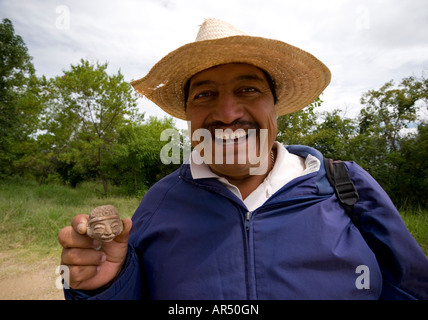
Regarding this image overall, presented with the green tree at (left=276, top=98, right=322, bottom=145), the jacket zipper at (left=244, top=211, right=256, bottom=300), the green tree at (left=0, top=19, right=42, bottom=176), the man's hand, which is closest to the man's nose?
the jacket zipper at (left=244, top=211, right=256, bottom=300)

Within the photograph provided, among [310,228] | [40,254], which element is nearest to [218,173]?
[310,228]

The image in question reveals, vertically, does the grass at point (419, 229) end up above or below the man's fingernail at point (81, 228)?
below

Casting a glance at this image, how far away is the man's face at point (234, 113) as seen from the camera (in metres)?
1.49

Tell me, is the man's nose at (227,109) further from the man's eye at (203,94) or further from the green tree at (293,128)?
the green tree at (293,128)

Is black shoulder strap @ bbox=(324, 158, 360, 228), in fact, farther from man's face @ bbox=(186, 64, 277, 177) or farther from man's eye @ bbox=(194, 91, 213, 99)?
man's eye @ bbox=(194, 91, 213, 99)

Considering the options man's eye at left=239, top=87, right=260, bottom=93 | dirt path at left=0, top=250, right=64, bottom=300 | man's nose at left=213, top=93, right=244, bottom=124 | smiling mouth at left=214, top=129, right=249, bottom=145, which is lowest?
dirt path at left=0, top=250, right=64, bottom=300

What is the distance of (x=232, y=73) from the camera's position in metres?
1.56

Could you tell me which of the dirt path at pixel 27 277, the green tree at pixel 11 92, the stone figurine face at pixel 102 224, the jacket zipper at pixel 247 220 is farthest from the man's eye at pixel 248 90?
the green tree at pixel 11 92

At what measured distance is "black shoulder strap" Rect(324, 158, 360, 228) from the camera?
137cm

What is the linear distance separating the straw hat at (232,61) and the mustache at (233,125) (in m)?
0.37

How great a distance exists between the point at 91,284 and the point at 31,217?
272 inches

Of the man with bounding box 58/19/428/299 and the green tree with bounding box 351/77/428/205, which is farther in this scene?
the green tree with bounding box 351/77/428/205

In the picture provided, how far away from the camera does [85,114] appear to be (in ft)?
38.6

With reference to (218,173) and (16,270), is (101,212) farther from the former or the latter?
(16,270)
